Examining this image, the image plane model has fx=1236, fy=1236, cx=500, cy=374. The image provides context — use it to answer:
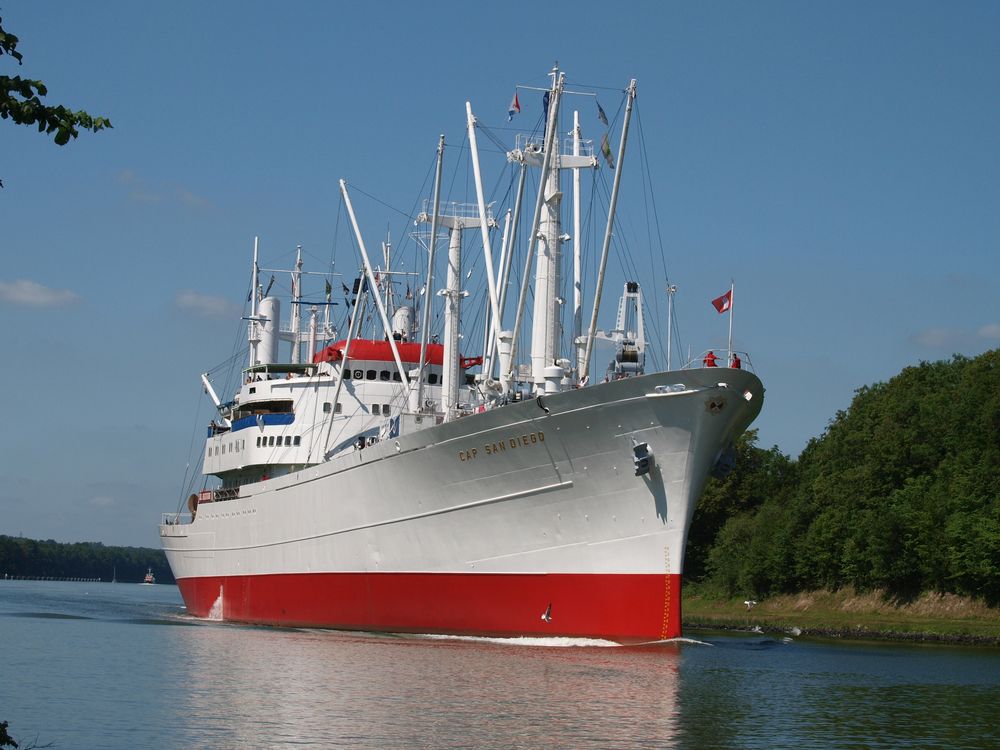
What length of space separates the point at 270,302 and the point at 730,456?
100ft

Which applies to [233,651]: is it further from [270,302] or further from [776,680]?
[270,302]

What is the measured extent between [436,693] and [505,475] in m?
10.1

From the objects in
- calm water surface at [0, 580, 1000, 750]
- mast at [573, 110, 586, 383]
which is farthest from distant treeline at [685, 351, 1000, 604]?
mast at [573, 110, 586, 383]

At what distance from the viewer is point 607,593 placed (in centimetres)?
3250

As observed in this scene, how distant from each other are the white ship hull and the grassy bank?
56.4 feet

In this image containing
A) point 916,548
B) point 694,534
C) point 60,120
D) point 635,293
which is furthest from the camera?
point 694,534

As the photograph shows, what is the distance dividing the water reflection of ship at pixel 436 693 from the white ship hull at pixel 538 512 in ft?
4.20

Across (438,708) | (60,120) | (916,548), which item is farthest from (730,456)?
(60,120)

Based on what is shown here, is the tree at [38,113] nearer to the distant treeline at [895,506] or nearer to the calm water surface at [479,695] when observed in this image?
the calm water surface at [479,695]

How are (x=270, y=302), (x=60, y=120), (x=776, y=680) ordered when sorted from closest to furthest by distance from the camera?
1. (x=60, y=120)
2. (x=776, y=680)
3. (x=270, y=302)

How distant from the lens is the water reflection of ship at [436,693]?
2022 centimetres

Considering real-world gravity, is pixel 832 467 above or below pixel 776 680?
above

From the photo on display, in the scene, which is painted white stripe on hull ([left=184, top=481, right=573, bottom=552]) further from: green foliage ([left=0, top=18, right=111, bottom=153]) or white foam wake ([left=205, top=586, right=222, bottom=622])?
green foliage ([left=0, top=18, right=111, bottom=153])

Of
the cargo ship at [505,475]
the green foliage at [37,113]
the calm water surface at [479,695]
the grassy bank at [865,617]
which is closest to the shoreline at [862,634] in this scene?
the grassy bank at [865,617]
